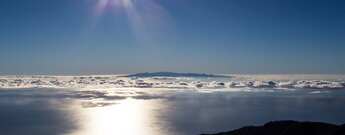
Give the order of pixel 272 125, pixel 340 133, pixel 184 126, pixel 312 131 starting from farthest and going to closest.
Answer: pixel 184 126 < pixel 272 125 < pixel 312 131 < pixel 340 133

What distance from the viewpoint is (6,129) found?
576ft

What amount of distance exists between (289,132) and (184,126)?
95.3 metres

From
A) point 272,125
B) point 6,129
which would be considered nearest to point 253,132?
point 272,125

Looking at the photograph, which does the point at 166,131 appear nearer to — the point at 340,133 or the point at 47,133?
the point at 47,133

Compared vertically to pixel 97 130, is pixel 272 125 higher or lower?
higher

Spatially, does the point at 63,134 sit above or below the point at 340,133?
below

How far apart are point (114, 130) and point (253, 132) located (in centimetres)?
9237

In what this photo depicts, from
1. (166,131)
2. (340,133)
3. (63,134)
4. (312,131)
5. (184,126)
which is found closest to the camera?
(340,133)

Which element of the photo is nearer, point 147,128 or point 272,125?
point 272,125

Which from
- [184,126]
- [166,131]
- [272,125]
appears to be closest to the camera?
[272,125]

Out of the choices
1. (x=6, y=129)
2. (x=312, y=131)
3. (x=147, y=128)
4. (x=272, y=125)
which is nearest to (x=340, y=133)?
(x=312, y=131)

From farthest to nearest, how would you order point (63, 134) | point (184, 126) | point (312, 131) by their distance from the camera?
point (184, 126) → point (63, 134) → point (312, 131)

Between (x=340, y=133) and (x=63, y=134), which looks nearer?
(x=340, y=133)

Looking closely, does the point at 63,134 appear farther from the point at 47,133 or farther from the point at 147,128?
the point at 147,128
